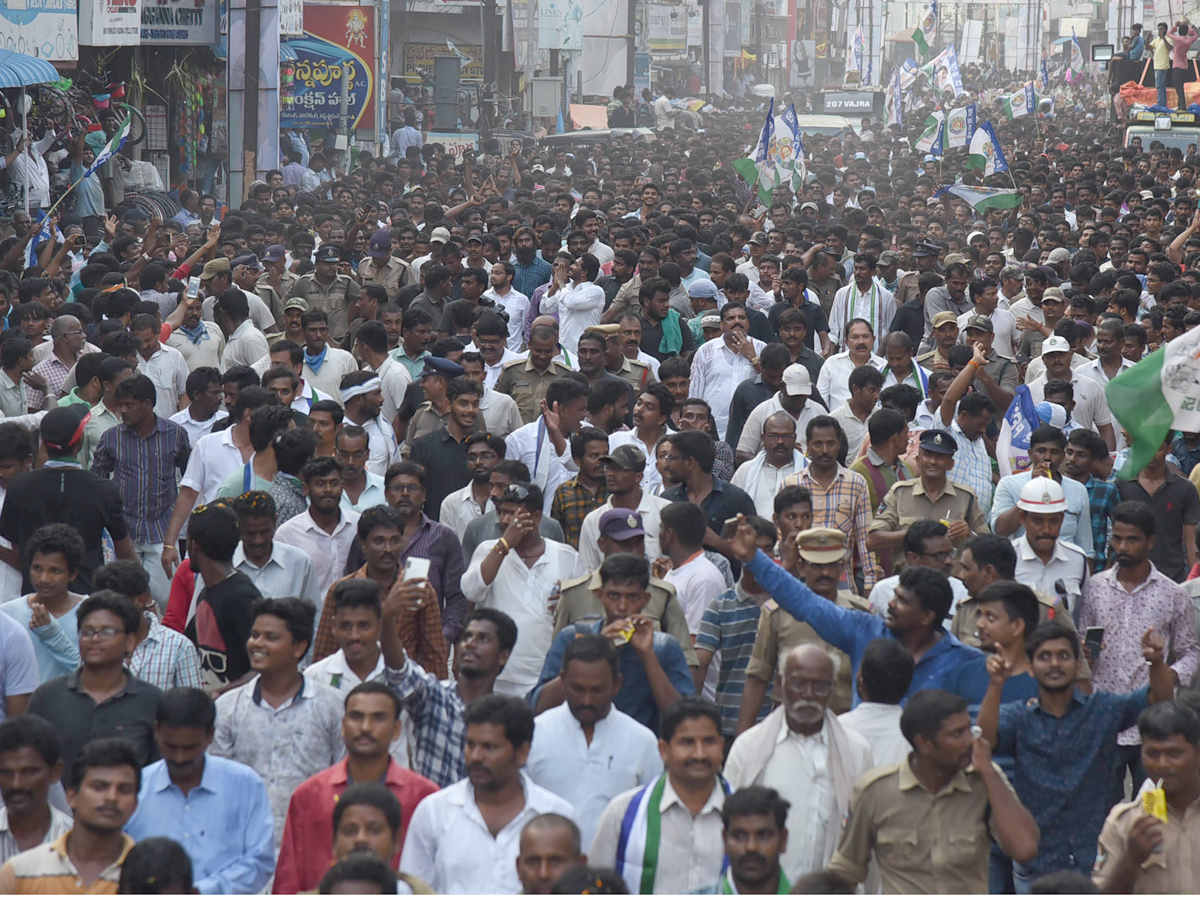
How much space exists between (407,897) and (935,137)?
23.0m

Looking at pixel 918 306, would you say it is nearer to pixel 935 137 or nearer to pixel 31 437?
pixel 31 437

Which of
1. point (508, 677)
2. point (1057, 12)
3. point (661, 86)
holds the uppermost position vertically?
point (1057, 12)

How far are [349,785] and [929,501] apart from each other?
3569mm

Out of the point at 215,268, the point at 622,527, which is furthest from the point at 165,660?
the point at 215,268

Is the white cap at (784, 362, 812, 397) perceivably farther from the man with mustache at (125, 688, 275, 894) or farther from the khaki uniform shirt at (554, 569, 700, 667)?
the man with mustache at (125, 688, 275, 894)

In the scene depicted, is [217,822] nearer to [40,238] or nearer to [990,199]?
[40,238]

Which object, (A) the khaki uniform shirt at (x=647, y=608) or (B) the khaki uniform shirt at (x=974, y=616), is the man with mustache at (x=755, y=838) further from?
(B) the khaki uniform shirt at (x=974, y=616)

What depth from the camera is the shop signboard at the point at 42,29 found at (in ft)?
63.1

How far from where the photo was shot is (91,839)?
4492 mm

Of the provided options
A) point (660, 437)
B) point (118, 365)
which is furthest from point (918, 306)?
point (118, 365)

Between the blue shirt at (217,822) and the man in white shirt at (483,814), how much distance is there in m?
0.46

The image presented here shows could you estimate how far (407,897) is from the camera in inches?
159

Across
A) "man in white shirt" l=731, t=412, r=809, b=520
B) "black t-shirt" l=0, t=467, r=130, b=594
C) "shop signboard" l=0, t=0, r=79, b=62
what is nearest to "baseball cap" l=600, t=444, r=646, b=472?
"man in white shirt" l=731, t=412, r=809, b=520

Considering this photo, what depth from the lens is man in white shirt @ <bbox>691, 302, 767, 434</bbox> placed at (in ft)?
33.9
